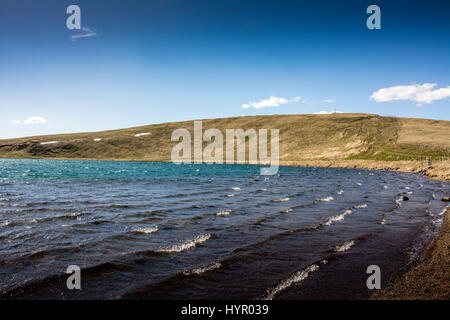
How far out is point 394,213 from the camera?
18250mm

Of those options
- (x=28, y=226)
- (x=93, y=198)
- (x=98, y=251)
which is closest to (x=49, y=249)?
(x=98, y=251)

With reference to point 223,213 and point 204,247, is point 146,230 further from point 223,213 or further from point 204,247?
point 223,213

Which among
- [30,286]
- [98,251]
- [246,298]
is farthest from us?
[98,251]

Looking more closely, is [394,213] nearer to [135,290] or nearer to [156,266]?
[156,266]

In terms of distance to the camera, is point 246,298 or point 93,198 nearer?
point 246,298

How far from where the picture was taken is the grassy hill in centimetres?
8112

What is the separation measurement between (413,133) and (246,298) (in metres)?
110

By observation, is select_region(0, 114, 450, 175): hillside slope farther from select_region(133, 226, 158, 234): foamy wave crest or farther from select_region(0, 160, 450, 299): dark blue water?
select_region(133, 226, 158, 234): foamy wave crest

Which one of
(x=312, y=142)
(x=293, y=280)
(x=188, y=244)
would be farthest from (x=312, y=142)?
(x=293, y=280)

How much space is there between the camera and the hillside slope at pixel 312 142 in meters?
81.1

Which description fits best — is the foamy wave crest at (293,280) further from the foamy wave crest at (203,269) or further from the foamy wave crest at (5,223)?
the foamy wave crest at (5,223)

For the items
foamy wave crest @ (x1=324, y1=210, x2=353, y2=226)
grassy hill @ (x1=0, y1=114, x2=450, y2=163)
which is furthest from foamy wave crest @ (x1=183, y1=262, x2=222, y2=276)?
grassy hill @ (x1=0, y1=114, x2=450, y2=163)

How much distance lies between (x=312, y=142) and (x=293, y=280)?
107933 mm

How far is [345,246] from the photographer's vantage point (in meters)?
11.4
